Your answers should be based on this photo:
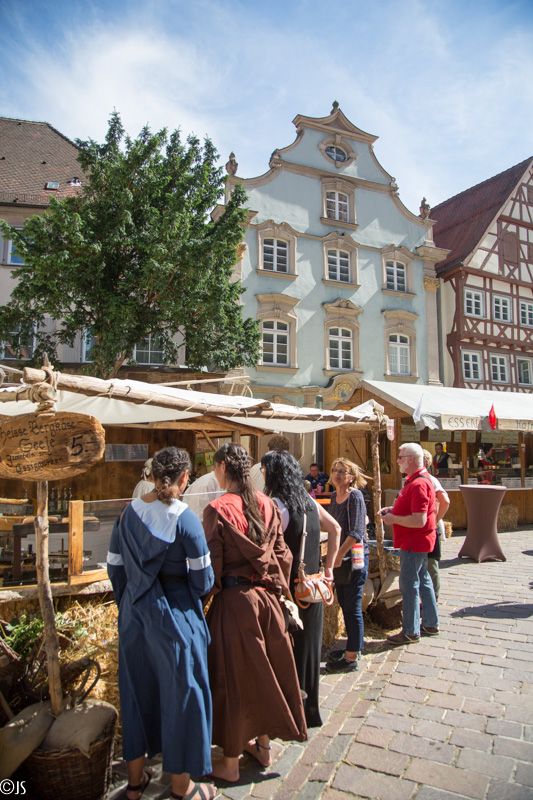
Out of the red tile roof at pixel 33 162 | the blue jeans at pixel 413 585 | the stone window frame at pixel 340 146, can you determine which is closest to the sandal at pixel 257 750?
the blue jeans at pixel 413 585

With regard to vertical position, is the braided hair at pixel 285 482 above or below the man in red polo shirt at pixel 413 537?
above

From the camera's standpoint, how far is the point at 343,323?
59.8ft

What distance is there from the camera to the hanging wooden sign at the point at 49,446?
8.93ft

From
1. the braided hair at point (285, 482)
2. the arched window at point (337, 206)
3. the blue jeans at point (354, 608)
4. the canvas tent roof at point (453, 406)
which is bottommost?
the blue jeans at point (354, 608)

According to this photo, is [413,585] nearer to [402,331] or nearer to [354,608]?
[354,608]

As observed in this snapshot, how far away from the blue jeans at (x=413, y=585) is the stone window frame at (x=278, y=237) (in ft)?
44.1

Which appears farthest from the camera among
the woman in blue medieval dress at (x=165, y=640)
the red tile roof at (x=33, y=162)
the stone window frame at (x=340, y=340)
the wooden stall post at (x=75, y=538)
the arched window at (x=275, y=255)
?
the stone window frame at (x=340, y=340)

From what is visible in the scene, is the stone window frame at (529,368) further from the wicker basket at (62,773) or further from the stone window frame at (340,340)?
the wicker basket at (62,773)

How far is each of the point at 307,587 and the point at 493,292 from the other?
20628 millimetres

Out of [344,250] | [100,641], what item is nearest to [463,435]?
[344,250]

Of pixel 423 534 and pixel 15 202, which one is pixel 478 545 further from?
pixel 15 202

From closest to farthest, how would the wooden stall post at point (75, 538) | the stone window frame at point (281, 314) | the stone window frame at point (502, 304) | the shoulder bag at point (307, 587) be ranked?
the shoulder bag at point (307, 587)
the wooden stall post at point (75, 538)
the stone window frame at point (281, 314)
the stone window frame at point (502, 304)

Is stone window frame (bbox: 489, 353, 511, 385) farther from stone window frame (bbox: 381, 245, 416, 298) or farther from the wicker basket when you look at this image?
the wicker basket

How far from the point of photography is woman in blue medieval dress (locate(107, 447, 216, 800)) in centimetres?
251
